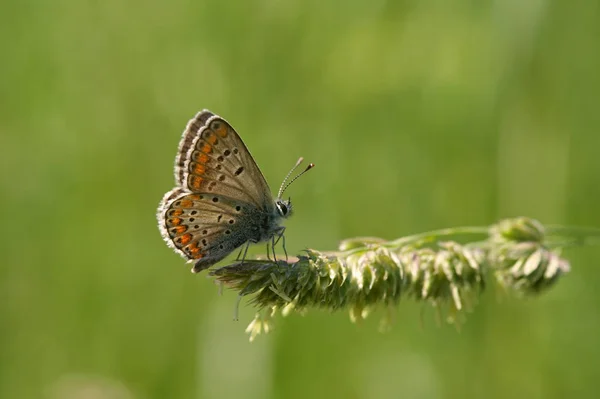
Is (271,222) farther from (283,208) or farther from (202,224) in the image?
(202,224)

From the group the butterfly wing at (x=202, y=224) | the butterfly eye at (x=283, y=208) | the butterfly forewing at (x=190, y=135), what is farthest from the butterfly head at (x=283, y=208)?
the butterfly forewing at (x=190, y=135)

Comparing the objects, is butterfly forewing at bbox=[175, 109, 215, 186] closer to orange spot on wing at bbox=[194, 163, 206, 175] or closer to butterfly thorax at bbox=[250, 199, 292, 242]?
orange spot on wing at bbox=[194, 163, 206, 175]

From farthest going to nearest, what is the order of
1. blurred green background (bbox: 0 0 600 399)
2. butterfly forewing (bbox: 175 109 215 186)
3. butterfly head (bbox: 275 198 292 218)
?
blurred green background (bbox: 0 0 600 399), butterfly head (bbox: 275 198 292 218), butterfly forewing (bbox: 175 109 215 186)

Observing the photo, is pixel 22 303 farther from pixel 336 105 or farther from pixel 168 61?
pixel 336 105

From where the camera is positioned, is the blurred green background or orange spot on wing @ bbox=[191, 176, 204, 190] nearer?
orange spot on wing @ bbox=[191, 176, 204, 190]

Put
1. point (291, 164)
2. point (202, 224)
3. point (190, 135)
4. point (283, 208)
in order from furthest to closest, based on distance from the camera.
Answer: point (291, 164), point (283, 208), point (202, 224), point (190, 135)

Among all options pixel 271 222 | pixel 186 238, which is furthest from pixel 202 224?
pixel 271 222

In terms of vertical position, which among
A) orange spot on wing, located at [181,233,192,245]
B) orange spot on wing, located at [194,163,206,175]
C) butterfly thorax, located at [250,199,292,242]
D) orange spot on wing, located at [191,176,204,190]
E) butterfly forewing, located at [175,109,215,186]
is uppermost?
butterfly forewing, located at [175,109,215,186]

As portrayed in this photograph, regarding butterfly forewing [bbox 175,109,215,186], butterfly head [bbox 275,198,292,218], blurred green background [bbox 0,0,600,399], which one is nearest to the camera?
butterfly forewing [bbox 175,109,215,186]

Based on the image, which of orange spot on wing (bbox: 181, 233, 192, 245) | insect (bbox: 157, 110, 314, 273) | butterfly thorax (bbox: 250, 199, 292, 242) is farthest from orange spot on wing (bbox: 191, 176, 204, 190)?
butterfly thorax (bbox: 250, 199, 292, 242)
